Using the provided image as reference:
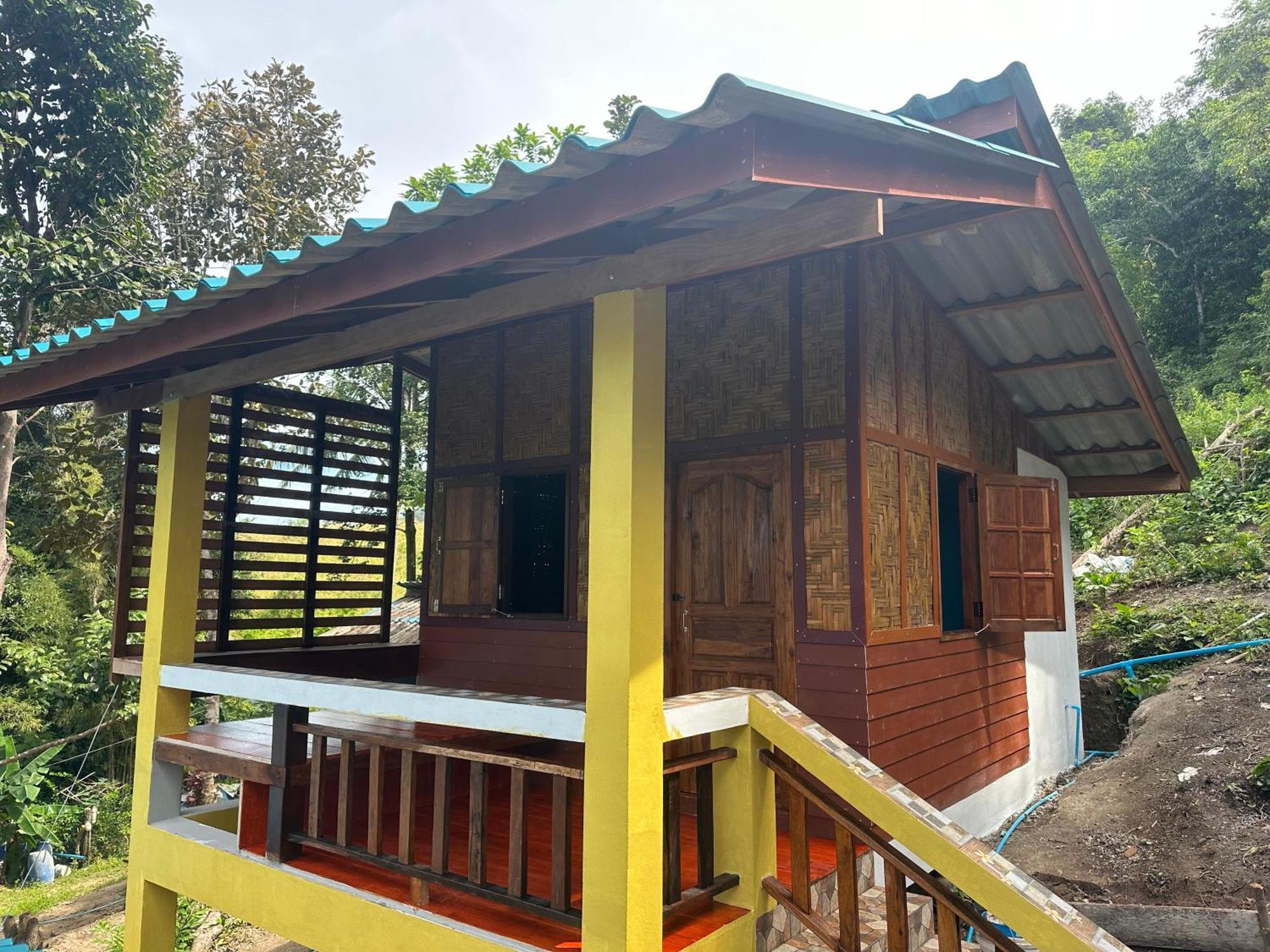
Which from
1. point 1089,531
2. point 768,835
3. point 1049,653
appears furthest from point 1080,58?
point 768,835

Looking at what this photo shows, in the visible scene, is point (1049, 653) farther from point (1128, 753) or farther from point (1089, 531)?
point (1089, 531)

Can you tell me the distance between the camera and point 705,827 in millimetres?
3012

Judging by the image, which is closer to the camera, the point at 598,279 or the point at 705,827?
the point at 598,279

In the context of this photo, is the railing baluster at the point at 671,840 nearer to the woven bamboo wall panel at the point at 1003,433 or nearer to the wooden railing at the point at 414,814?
the wooden railing at the point at 414,814

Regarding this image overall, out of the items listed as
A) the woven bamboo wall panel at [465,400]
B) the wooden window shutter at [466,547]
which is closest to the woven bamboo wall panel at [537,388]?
the woven bamboo wall panel at [465,400]

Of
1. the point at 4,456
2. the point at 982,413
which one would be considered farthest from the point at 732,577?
the point at 4,456

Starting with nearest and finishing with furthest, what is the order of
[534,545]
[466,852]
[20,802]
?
[466,852]
[534,545]
[20,802]

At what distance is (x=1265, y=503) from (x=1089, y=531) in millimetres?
3636

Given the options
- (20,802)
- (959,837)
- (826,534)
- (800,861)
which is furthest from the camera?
(20,802)

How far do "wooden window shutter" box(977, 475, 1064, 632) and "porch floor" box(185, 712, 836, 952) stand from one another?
2.59 m

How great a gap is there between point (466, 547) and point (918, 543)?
3.04 m

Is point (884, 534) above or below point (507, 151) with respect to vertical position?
below

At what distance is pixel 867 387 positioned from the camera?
4.52 metres

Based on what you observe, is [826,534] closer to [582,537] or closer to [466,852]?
[582,537]
